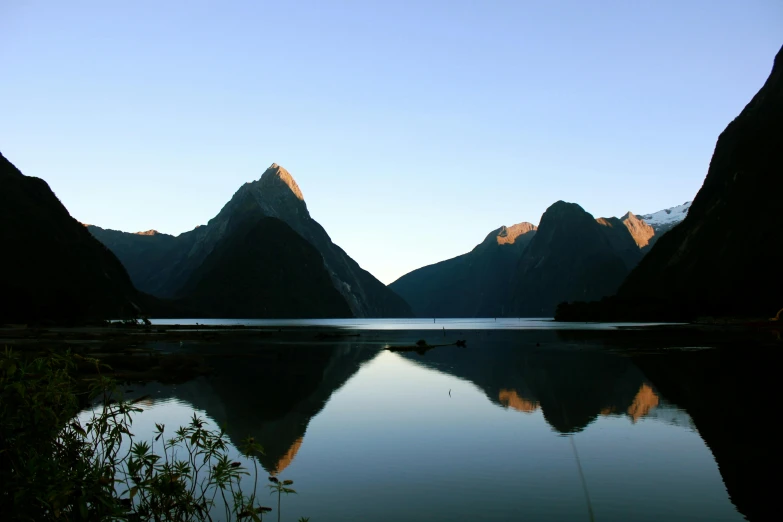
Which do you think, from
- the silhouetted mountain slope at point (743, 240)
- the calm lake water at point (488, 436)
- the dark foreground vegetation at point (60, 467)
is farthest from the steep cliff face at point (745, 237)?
the dark foreground vegetation at point (60, 467)

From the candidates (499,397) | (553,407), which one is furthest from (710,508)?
(499,397)

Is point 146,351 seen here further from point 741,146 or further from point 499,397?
point 741,146

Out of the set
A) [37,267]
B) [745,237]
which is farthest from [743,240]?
[37,267]

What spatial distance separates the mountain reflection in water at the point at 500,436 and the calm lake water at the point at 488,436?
83 millimetres

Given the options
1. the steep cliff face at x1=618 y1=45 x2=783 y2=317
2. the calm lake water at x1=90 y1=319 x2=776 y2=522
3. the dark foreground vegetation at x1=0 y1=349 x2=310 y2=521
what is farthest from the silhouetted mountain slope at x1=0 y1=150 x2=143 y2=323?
the steep cliff face at x1=618 y1=45 x2=783 y2=317

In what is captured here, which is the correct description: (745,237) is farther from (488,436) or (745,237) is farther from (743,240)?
(488,436)

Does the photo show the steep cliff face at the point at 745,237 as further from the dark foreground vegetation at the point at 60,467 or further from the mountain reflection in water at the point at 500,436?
the dark foreground vegetation at the point at 60,467

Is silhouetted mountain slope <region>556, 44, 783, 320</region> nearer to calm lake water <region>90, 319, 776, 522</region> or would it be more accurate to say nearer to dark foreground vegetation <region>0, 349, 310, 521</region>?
calm lake water <region>90, 319, 776, 522</region>

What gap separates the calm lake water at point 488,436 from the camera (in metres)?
17.9

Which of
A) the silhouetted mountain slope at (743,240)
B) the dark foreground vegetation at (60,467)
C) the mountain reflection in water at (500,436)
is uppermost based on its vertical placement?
the silhouetted mountain slope at (743,240)

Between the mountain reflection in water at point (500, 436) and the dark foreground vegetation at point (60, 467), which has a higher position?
the dark foreground vegetation at point (60, 467)

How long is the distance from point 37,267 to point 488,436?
548 feet

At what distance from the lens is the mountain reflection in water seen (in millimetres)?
18000

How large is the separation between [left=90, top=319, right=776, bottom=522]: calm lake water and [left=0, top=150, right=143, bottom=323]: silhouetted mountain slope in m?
95.7
